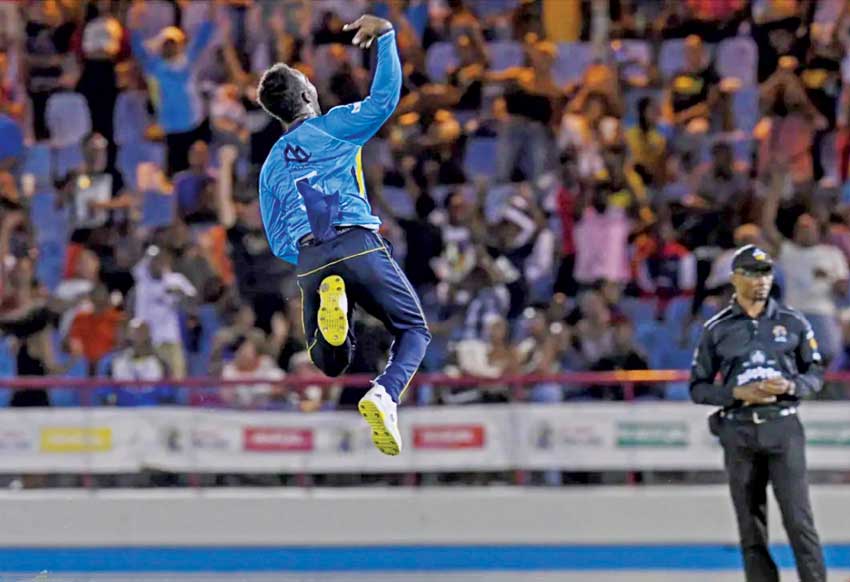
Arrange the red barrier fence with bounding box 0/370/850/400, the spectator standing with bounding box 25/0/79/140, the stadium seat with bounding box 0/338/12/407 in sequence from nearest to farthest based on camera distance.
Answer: the red barrier fence with bounding box 0/370/850/400
the stadium seat with bounding box 0/338/12/407
the spectator standing with bounding box 25/0/79/140

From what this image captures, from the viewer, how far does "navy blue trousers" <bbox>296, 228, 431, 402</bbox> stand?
8367mm

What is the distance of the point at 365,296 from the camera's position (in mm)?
8516

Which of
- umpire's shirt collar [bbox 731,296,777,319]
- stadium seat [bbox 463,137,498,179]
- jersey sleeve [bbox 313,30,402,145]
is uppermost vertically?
stadium seat [bbox 463,137,498,179]

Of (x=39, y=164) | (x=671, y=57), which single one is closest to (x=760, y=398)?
(x=671, y=57)

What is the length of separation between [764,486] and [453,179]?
18.6 feet

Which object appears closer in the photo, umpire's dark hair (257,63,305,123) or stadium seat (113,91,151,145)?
umpire's dark hair (257,63,305,123)

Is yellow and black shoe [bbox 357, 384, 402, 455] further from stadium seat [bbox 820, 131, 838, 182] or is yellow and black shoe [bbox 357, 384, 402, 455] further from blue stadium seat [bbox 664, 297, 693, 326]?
stadium seat [bbox 820, 131, 838, 182]

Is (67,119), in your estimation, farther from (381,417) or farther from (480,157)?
(381,417)

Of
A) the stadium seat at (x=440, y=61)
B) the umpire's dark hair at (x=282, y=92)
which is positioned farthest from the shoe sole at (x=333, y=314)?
the stadium seat at (x=440, y=61)

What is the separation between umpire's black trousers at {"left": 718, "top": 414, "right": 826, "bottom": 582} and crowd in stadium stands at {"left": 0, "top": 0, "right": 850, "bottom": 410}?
10.7 feet

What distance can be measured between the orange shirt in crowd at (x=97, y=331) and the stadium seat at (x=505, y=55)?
4329 mm

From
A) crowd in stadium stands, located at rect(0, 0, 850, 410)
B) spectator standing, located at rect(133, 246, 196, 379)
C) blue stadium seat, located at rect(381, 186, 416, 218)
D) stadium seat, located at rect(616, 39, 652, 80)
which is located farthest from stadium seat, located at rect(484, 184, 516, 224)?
spectator standing, located at rect(133, 246, 196, 379)

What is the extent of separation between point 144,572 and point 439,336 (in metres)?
3.19

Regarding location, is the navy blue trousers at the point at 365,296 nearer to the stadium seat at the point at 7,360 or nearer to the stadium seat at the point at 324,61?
the stadium seat at the point at 7,360
